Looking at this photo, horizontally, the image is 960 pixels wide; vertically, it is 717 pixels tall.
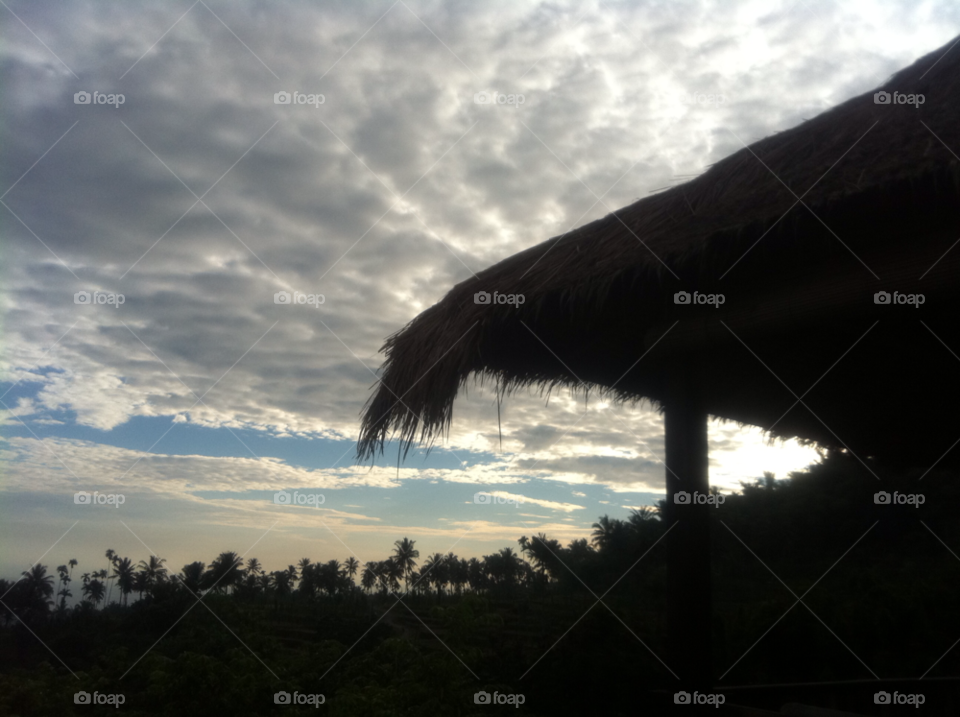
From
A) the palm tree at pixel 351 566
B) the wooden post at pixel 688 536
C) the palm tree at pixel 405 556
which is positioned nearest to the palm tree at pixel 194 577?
the palm tree at pixel 351 566

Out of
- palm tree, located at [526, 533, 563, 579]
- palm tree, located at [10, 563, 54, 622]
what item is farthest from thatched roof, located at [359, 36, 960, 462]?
palm tree, located at [526, 533, 563, 579]

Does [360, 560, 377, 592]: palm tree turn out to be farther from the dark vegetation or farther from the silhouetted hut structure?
the silhouetted hut structure

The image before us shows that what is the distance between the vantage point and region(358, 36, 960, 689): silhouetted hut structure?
6.72 feet

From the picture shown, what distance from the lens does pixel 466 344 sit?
283 centimetres

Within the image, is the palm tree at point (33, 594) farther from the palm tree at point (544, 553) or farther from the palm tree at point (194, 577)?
the palm tree at point (544, 553)

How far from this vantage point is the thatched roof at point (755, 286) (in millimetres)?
2041

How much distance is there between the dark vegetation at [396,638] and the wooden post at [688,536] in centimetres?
14

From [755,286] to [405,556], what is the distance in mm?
2685

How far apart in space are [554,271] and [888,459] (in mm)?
3913

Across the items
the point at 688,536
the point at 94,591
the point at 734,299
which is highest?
the point at 734,299

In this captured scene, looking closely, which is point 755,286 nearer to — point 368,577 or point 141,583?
point 368,577

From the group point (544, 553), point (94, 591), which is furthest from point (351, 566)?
point (544, 553)

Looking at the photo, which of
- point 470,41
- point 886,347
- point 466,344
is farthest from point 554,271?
point 470,41

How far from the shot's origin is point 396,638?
3.08 m
